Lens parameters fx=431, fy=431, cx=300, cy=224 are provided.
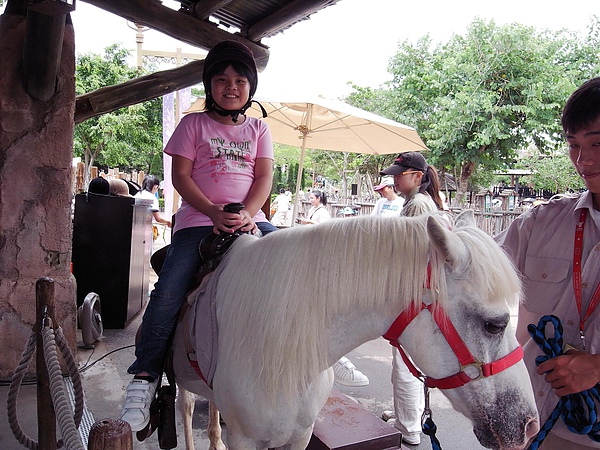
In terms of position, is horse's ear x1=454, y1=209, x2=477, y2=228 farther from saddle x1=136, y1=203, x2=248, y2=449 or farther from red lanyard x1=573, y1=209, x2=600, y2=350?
→ saddle x1=136, y1=203, x2=248, y2=449

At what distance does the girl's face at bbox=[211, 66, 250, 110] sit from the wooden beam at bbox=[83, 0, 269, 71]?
243cm

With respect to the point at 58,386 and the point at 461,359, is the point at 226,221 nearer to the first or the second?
the point at 58,386

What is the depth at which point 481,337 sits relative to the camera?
1384mm

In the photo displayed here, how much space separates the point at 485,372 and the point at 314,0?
11.4ft

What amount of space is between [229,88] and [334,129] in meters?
4.47

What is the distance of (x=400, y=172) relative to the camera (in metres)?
3.75

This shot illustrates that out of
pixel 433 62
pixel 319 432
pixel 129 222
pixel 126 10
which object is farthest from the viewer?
pixel 433 62

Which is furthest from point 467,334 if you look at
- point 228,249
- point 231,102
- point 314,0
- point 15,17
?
point 15,17

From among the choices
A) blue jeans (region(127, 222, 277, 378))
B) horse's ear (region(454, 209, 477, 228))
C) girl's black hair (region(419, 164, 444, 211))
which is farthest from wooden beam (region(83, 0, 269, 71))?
horse's ear (region(454, 209, 477, 228))

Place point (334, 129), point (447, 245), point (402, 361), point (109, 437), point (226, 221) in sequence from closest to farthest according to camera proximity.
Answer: point (109, 437), point (447, 245), point (226, 221), point (402, 361), point (334, 129)

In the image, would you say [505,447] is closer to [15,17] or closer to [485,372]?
[485,372]

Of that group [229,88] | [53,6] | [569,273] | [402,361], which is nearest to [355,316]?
[569,273]

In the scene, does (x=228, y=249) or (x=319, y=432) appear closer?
(x=228, y=249)

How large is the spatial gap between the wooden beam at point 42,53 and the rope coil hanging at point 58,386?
2.55 metres
